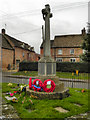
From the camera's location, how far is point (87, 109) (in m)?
4.80

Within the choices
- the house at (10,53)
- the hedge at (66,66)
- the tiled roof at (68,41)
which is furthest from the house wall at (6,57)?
the tiled roof at (68,41)

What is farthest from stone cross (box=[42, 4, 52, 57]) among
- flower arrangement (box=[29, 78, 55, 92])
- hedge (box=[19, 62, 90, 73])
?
hedge (box=[19, 62, 90, 73])

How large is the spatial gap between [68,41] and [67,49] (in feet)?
9.82

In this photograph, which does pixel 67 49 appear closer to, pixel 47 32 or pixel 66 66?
pixel 66 66

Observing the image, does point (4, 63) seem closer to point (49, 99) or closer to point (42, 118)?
point (49, 99)

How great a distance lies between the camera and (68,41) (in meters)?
33.7

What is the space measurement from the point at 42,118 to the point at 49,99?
6.80 ft

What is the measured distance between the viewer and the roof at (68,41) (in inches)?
1275

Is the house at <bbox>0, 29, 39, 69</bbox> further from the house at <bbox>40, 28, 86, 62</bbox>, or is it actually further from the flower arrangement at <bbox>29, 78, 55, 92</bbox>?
the flower arrangement at <bbox>29, 78, 55, 92</bbox>

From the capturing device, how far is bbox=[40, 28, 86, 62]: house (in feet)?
104

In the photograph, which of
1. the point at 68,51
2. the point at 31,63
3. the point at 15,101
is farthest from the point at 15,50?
the point at 15,101

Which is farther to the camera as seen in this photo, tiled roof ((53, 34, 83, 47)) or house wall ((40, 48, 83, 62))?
tiled roof ((53, 34, 83, 47))

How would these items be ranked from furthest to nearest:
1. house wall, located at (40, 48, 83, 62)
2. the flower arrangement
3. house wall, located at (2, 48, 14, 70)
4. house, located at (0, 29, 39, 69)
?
house wall, located at (40, 48, 83, 62), house, located at (0, 29, 39, 69), house wall, located at (2, 48, 14, 70), the flower arrangement

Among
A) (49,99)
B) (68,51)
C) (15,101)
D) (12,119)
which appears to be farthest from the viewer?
(68,51)
